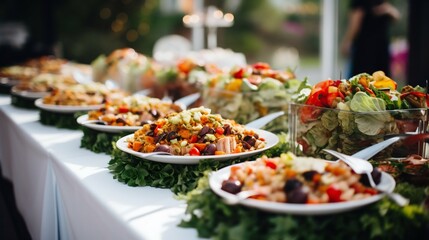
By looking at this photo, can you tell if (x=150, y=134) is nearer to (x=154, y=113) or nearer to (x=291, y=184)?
(x=154, y=113)

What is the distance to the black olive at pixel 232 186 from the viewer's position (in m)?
0.98

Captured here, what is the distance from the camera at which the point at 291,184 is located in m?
0.91

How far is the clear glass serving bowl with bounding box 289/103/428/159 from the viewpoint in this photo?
1262 mm

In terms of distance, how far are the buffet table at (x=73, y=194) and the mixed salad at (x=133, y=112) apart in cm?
14

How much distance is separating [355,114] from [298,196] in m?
0.46

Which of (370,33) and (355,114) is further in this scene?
(370,33)

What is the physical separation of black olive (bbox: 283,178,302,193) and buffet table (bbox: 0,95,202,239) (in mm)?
213

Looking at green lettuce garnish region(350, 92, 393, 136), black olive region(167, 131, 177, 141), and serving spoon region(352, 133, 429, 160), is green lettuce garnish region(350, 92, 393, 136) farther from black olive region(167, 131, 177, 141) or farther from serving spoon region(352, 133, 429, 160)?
black olive region(167, 131, 177, 141)

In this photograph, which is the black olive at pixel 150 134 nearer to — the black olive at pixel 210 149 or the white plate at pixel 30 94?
the black olive at pixel 210 149

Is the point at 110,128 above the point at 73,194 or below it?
above

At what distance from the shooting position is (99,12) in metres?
9.92

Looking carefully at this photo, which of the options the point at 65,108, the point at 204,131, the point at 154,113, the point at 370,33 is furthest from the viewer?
the point at 370,33

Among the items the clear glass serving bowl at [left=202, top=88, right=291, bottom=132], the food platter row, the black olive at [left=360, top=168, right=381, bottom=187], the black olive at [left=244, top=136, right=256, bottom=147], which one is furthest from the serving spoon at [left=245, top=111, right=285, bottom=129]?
the black olive at [left=360, top=168, right=381, bottom=187]

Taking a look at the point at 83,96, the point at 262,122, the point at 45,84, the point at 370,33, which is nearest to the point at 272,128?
the point at 262,122
